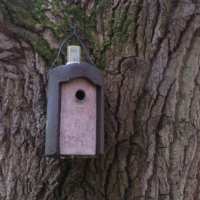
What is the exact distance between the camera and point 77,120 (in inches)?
83.7

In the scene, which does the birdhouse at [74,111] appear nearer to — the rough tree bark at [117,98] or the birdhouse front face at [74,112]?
the birdhouse front face at [74,112]

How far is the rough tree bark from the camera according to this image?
7.57 feet

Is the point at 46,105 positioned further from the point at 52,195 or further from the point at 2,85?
the point at 52,195

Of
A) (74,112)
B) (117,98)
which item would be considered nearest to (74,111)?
(74,112)

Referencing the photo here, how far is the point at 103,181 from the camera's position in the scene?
2.34 metres

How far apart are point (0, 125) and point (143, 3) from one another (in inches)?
35.1

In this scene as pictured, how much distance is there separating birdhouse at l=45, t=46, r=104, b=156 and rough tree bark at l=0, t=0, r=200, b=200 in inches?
8.1

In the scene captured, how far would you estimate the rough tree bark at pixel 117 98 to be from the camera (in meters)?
2.31

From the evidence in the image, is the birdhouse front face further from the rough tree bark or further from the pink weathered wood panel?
the rough tree bark

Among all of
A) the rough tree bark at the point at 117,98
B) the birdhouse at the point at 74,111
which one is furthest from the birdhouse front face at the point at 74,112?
the rough tree bark at the point at 117,98

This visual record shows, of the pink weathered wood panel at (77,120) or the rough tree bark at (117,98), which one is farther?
the rough tree bark at (117,98)

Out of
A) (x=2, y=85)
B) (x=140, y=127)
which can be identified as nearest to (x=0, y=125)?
(x=2, y=85)

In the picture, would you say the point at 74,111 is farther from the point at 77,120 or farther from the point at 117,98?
the point at 117,98

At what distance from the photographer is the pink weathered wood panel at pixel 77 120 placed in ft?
6.91
